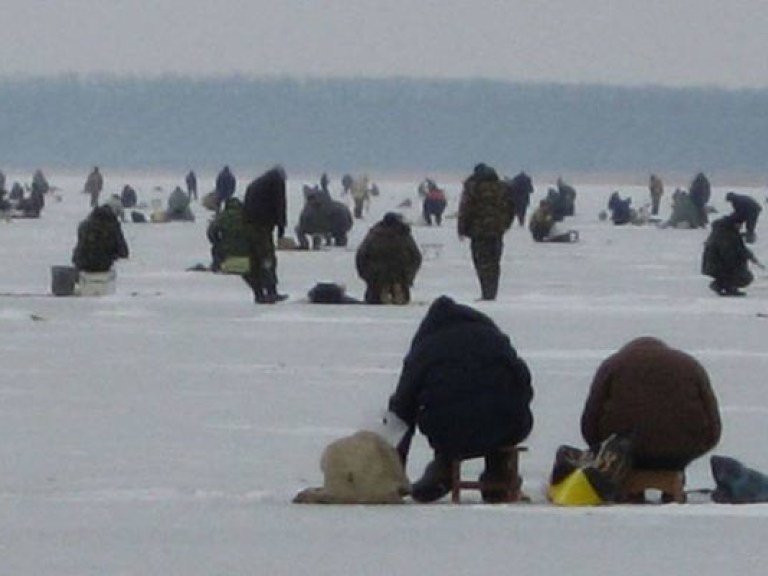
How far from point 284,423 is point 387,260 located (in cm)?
1045

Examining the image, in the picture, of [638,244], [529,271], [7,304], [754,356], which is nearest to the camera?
[754,356]

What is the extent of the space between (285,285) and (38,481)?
17.0 m

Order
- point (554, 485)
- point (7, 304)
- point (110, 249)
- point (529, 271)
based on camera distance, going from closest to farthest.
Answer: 1. point (554, 485)
2. point (7, 304)
3. point (110, 249)
4. point (529, 271)

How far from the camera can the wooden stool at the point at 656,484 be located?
10883 mm

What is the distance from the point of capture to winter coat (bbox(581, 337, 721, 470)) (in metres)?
11.0

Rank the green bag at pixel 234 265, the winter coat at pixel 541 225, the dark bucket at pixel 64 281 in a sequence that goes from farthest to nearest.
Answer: the winter coat at pixel 541 225 < the green bag at pixel 234 265 < the dark bucket at pixel 64 281

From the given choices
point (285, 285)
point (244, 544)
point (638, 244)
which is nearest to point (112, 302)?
point (285, 285)

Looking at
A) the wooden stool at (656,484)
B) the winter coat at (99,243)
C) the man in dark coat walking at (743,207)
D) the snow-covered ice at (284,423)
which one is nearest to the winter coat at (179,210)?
the snow-covered ice at (284,423)

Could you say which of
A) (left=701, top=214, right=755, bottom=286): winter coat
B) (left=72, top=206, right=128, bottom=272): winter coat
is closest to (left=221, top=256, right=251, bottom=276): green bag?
(left=72, top=206, right=128, bottom=272): winter coat

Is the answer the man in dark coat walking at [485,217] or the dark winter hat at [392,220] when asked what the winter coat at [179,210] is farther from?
the man in dark coat walking at [485,217]

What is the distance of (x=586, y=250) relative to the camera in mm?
40344

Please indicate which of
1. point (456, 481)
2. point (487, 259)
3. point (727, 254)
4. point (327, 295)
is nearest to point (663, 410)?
point (456, 481)

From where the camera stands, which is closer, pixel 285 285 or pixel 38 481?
pixel 38 481

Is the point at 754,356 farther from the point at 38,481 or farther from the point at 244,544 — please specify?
the point at 244,544
